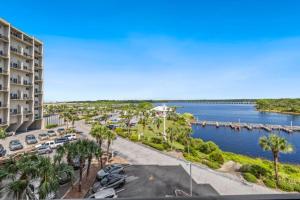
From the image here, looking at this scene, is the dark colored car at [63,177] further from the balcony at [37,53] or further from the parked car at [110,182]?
the balcony at [37,53]

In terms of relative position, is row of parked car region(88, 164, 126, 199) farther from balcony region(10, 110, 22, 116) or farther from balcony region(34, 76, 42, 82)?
balcony region(34, 76, 42, 82)

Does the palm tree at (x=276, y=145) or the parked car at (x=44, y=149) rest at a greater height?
the palm tree at (x=276, y=145)

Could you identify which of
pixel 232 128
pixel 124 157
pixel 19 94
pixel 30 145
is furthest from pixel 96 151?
pixel 232 128

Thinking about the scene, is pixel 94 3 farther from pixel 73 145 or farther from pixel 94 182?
pixel 94 182

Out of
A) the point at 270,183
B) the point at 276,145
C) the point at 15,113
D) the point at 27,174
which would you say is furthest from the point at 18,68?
the point at 270,183

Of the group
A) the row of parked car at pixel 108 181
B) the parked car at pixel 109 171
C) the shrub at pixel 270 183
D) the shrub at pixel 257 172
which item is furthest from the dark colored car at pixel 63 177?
the shrub at pixel 257 172

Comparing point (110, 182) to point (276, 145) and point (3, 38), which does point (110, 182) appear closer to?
point (276, 145)

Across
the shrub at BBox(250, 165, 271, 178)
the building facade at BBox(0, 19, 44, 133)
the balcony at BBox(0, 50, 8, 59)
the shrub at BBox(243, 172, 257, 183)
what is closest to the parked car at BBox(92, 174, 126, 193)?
the shrub at BBox(243, 172, 257, 183)

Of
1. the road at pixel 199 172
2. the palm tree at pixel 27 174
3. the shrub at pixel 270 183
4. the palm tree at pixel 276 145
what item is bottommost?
the shrub at pixel 270 183
